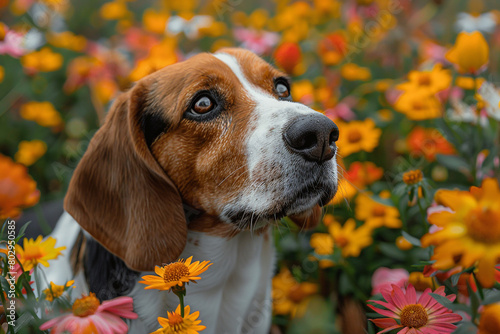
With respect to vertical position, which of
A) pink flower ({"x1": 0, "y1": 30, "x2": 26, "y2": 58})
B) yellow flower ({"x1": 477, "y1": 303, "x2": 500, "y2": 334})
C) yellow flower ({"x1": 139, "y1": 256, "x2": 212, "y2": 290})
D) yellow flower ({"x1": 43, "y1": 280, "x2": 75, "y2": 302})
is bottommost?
yellow flower ({"x1": 477, "y1": 303, "x2": 500, "y2": 334})

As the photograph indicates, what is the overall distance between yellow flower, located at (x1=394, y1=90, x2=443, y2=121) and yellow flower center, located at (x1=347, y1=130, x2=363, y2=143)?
264 mm

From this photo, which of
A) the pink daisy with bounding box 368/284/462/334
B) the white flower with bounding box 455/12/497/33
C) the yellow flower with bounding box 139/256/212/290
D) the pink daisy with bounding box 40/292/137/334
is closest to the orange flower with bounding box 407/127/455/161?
the pink daisy with bounding box 368/284/462/334

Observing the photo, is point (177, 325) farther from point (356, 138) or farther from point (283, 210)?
point (356, 138)

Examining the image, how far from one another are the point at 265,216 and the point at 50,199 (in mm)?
2691

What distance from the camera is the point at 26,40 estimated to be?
387 cm

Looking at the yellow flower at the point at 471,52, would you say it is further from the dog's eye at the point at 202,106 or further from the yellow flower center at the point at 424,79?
the dog's eye at the point at 202,106

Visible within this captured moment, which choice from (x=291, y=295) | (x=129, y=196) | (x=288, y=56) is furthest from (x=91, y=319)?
(x=288, y=56)

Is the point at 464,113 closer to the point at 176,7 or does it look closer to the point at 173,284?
the point at 173,284

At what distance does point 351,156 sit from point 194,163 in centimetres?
152

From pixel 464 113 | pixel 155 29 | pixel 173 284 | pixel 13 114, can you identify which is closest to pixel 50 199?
pixel 13 114

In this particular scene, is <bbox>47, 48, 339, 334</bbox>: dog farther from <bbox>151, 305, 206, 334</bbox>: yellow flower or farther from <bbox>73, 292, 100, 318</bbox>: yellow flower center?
<bbox>151, 305, 206, 334</bbox>: yellow flower

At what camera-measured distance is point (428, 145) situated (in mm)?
2576

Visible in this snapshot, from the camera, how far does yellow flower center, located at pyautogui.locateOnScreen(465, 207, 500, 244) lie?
3.44 feet

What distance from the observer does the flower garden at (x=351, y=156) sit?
1278 mm
